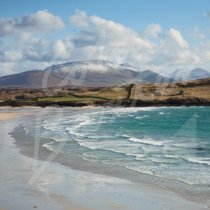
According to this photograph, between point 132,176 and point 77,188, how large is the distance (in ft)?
14.6

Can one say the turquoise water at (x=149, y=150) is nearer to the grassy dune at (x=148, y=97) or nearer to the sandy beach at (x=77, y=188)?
the sandy beach at (x=77, y=188)

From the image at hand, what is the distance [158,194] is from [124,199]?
1.88 m

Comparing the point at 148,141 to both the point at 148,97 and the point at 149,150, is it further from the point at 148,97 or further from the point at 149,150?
the point at 148,97

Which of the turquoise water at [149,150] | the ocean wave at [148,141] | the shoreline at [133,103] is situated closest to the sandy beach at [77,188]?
the turquoise water at [149,150]

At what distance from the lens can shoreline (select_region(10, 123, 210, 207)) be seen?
811 inches

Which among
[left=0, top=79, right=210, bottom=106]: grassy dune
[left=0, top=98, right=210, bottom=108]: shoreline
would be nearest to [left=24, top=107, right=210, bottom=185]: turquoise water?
[left=0, top=98, right=210, bottom=108]: shoreline

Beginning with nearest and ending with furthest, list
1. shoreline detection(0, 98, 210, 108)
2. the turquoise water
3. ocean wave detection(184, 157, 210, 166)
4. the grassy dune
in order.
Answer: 1. the turquoise water
2. ocean wave detection(184, 157, 210, 166)
3. shoreline detection(0, 98, 210, 108)
4. the grassy dune

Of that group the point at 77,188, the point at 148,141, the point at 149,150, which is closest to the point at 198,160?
the point at 149,150

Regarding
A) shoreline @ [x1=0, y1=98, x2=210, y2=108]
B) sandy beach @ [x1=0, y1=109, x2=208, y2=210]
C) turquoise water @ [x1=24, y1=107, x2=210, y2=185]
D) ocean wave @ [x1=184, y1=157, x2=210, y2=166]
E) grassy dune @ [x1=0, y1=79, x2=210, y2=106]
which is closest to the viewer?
sandy beach @ [x1=0, y1=109, x2=208, y2=210]

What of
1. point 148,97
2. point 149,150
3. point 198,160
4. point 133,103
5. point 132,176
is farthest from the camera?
point 148,97

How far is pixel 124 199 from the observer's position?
775 inches

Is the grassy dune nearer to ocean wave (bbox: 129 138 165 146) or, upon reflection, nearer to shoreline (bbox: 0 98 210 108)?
shoreline (bbox: 0 98 210 108)

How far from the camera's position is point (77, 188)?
859 inches

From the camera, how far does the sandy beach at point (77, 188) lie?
60.9 feet
